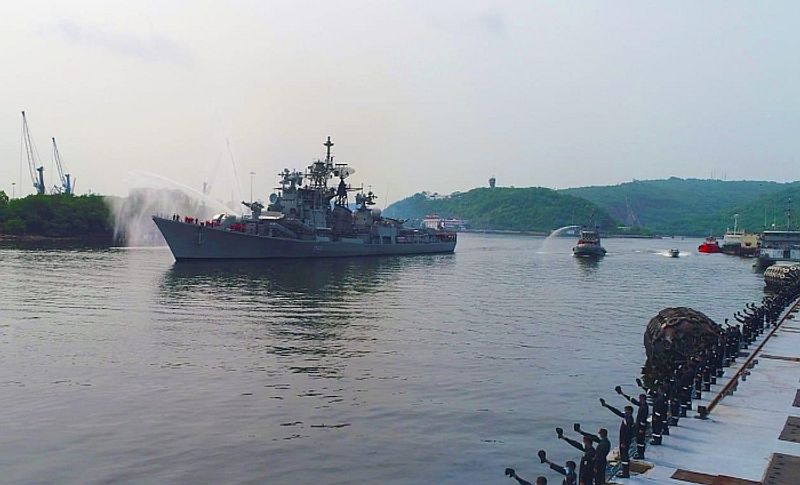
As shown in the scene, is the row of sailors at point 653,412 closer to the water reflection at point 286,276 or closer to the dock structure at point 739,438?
the dock structure at point 739,438

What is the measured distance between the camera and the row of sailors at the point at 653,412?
15353 mm

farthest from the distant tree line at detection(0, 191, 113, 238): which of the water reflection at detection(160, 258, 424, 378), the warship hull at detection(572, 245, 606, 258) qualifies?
the warship hull at detection(572, 245, 606, 258)

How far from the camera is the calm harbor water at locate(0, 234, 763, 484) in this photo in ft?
65.6

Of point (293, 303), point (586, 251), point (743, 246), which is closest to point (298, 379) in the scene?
point (293, 303)

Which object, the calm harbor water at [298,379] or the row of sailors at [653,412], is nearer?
the row of sailors at [653,412]

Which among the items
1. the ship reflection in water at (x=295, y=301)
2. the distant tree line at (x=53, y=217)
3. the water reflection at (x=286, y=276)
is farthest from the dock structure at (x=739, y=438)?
the distant tree line at (x=53, y=217)

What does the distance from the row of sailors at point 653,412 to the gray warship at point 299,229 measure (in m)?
72.4

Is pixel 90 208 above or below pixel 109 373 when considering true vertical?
above

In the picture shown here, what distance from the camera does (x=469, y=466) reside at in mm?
19828

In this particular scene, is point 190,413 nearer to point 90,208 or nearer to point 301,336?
point 301,336

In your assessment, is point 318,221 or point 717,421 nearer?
point 717,421

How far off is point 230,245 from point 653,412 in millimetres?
83181

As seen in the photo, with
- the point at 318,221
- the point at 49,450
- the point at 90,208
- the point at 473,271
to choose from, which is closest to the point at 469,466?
the point at 49,450

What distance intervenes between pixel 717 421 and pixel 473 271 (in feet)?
251
